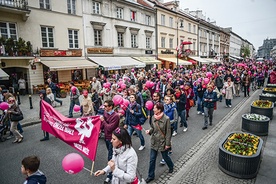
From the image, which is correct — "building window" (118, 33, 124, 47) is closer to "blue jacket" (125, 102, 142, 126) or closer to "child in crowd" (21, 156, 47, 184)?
"blue jacket" (125, 102, 142, 126)

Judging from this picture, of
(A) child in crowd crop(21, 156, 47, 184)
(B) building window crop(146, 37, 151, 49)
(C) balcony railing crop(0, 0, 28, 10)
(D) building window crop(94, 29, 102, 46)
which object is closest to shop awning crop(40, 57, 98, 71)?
(D) building window crop(94, 29, 102, 46)

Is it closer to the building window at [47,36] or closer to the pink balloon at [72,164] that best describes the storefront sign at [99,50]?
the building window at [47,36]

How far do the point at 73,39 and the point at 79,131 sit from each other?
16.9m

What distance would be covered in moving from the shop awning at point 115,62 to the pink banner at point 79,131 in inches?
565

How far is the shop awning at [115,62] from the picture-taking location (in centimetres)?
1995

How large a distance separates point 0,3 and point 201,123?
16281mm

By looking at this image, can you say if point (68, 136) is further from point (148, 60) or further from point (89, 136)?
point (148, 60)

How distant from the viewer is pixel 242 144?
4840mm

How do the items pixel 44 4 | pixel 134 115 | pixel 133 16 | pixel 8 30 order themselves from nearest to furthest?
pixel 134 115, pixel 8 30, pixel 44 4, pixel 133 16

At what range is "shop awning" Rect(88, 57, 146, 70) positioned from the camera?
20.0 meters

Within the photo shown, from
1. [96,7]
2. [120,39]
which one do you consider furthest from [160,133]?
[120,39]

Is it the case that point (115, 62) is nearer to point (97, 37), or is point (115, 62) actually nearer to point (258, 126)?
point (97, 37)

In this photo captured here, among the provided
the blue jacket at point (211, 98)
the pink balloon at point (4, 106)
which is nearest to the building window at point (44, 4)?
the pink balloon at point (4, 106)

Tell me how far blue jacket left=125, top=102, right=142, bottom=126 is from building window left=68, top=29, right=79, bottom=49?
16059 mm
